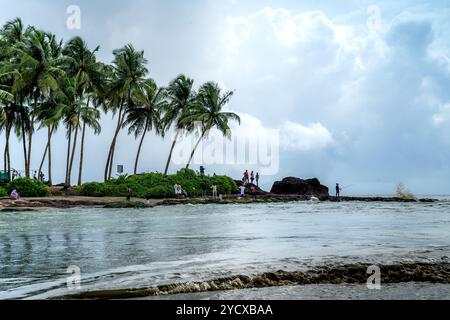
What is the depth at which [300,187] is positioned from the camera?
55344 millimetres

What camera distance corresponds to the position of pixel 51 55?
44531 millimetres

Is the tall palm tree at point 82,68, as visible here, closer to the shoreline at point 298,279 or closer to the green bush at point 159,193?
the green bush at point 159,193

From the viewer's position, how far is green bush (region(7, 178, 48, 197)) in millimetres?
35844

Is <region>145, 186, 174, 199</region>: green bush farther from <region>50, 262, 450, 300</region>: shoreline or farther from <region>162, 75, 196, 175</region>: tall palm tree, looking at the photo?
<region>50, 262, 450, 300</region>: shoreline

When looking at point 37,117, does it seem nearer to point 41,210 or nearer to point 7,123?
point 7,123

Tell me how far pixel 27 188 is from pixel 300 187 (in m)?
31.3

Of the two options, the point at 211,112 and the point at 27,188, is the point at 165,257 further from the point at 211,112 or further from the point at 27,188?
the point at 211,112

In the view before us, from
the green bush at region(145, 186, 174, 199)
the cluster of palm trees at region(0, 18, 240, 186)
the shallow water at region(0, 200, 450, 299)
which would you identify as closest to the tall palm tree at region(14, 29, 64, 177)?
the cluster of palm trees at region(0, 18, 240, 186)

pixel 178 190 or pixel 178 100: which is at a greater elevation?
pixel 178 100

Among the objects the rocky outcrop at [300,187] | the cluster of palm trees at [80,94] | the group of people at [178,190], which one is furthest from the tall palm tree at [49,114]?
the rocky outcrop at [300,187]

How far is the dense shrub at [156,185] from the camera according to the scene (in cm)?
4109
